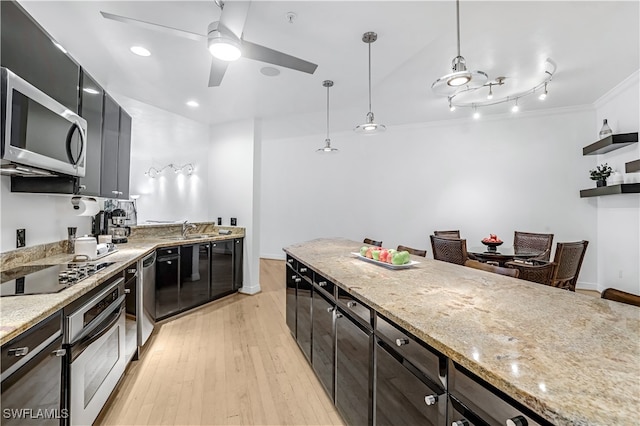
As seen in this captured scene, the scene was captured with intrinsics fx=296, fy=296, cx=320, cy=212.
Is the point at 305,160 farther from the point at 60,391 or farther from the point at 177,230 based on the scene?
the point at 60,391

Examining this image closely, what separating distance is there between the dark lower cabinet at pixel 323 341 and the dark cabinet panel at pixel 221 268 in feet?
7.49

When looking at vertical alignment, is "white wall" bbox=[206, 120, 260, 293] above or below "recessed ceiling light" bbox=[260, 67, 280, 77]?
below

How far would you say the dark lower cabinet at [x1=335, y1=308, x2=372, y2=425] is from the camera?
146 centimetres

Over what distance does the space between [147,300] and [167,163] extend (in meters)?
3.98

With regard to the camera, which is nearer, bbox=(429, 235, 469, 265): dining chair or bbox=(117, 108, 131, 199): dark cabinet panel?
bbox=(117, 108, 131, 199): dark cabinet panel

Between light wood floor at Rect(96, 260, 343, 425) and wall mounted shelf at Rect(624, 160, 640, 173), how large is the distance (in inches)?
185

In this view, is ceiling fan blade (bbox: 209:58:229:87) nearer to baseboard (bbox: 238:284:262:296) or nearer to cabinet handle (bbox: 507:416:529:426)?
cabinet handle (bbox: 507:416:529:426)

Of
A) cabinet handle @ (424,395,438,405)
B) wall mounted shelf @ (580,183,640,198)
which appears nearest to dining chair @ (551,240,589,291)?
wall mounted shelf @ (580,183,640,198)

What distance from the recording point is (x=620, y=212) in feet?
14.2

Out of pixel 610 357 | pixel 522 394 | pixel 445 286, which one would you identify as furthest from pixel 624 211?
pixel 522 394

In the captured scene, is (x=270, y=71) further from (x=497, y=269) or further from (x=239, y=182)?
(x=497, y=269)

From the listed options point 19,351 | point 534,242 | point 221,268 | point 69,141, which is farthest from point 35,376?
point 534,242

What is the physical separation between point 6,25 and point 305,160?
5.92 meters

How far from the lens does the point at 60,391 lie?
53.9 inches
